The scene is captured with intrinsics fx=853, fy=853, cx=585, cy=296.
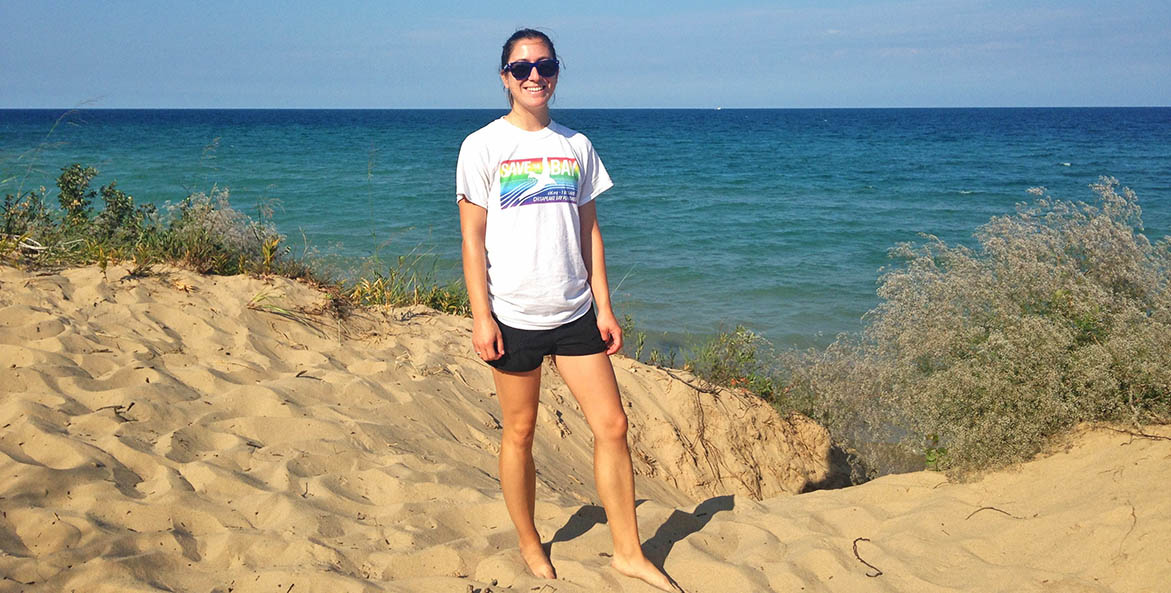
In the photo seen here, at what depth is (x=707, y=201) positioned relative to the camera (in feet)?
63.1

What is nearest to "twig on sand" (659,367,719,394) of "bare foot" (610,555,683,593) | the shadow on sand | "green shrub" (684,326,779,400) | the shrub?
"green shrub" (684,326,779,400)

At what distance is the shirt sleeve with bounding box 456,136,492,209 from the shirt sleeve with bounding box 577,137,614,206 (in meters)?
0.34

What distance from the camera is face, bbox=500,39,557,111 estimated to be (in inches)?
116

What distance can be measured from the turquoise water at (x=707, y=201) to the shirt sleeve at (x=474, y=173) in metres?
3.66

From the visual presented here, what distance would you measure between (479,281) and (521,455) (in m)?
0.69

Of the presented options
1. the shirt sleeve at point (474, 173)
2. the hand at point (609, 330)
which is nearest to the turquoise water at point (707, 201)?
the shirt sleeve at point (474, 173)

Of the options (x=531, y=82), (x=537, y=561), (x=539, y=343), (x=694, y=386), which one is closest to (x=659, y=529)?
(x=537, y=561)

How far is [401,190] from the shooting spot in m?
19.1

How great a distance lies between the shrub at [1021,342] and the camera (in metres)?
4.39

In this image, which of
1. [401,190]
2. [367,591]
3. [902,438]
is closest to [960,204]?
Result: [401,190]

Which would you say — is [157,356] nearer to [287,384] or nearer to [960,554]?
[287,384]

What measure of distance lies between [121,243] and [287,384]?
2361 mm

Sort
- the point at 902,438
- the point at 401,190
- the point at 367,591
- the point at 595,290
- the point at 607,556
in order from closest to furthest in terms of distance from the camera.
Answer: the point at 367,591 → the point at 595,290 → the point at 607,556 → the point at 902,438 → the point at 401,190

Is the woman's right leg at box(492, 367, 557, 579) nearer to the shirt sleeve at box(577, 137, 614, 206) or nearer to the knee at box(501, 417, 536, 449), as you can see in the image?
the knee at box(501, 417, 536, 449)
